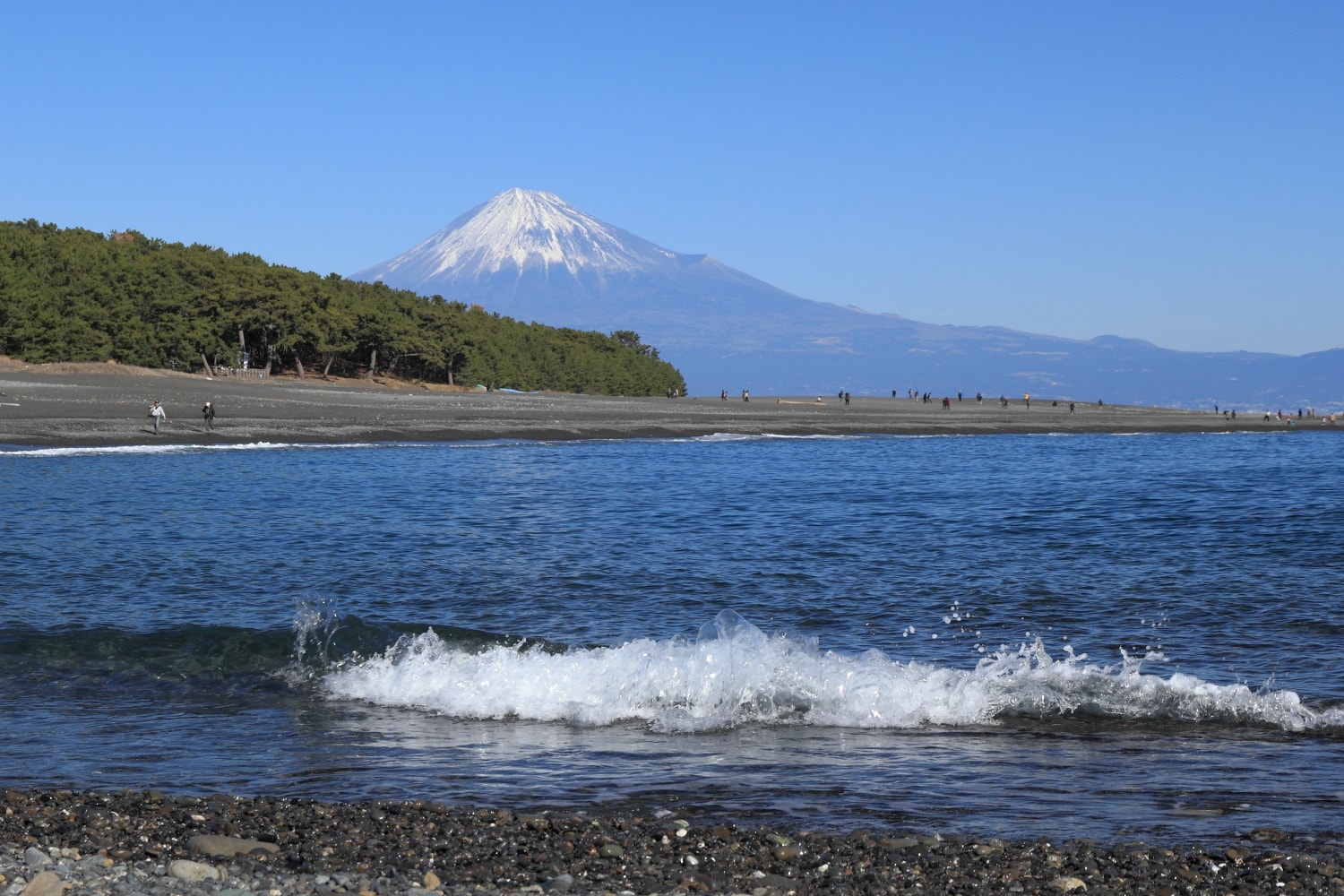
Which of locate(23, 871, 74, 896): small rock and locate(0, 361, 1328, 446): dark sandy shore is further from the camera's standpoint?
locate(0, 361, 1328, 446): dark sandy shore

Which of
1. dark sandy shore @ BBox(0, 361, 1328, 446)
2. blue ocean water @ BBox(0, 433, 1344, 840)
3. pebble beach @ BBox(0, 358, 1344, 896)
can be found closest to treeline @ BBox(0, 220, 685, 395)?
dark sandy shore @ BBox(0, 361, 1328, 446)

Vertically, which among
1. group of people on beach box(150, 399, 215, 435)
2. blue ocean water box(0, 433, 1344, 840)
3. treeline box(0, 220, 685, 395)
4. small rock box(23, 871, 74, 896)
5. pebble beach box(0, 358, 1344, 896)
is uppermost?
treeline box(0, 220, 685, 395)

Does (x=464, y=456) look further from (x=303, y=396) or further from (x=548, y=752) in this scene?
(x=548, y=752)

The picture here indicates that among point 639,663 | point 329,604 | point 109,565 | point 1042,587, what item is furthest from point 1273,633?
point 109,565

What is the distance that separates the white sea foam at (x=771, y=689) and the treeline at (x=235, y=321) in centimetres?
8982

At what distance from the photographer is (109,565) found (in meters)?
22.1

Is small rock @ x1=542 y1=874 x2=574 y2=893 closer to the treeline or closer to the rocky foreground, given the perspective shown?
the rocky foreground

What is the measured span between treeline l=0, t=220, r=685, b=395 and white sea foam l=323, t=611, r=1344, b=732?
3536 inches

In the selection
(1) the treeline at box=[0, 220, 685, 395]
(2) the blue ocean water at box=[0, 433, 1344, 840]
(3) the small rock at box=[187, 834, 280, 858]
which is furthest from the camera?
(1) the treeline at box=[0, 220, 685, 395]

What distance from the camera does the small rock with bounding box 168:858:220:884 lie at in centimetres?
712

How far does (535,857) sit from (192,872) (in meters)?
1.95

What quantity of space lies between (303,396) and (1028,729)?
8054 centimetres

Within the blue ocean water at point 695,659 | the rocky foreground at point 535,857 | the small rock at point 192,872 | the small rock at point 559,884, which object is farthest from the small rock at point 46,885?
the blue ocean water at point 695,659

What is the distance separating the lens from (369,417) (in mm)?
76500
